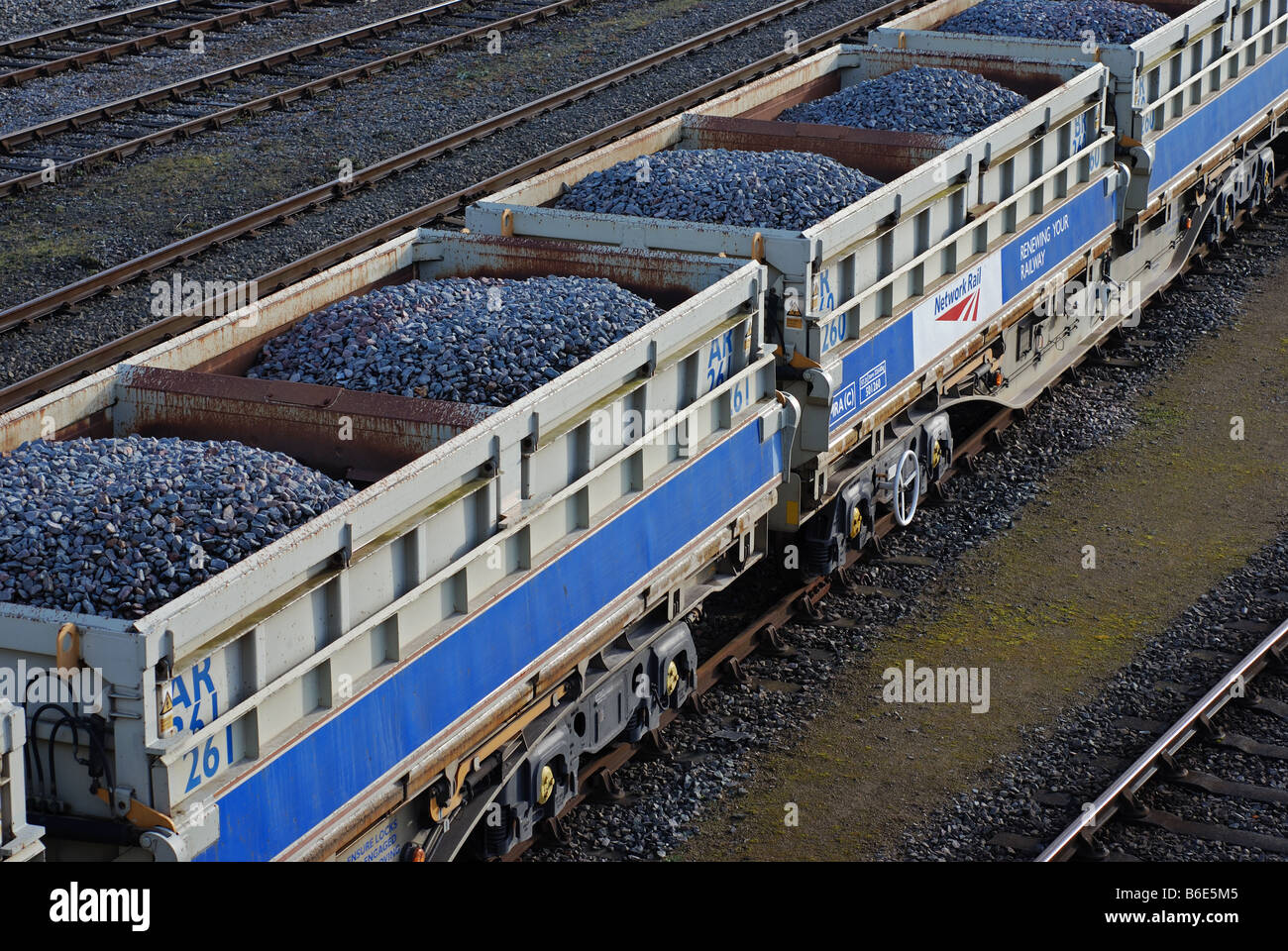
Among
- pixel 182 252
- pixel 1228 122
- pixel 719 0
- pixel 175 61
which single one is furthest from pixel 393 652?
pixel 719 0

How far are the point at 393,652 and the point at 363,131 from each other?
45.1 feet

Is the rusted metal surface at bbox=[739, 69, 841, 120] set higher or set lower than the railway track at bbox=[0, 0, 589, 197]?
higher

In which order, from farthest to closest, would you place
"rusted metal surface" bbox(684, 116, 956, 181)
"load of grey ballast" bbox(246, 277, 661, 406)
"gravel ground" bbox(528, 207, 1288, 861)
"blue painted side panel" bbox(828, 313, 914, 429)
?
"rusted metal surface" bbox(684, 116, 956, 181), "blue painted side panel" bbox(828, 313, 914, 429), "gravel ground" bbox(528, 207, 1288, 861), "load of grey ballast" bbox(246, 277, 661, 406)

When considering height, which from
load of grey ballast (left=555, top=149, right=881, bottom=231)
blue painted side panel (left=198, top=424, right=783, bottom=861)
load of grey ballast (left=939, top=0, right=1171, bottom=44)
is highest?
load of grey ballast (left=939, top=0, right=1171, bottom=44)

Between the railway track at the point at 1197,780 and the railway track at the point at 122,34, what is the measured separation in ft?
52.8

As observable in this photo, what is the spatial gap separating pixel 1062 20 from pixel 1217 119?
1.82m

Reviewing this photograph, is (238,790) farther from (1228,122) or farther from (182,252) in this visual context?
(1228,122)

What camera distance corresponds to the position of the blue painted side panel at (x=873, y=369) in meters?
10.8

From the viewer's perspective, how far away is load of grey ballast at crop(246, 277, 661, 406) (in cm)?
874

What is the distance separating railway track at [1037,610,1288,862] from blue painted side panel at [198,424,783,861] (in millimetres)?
2501

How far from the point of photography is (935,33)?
1586 centimetres

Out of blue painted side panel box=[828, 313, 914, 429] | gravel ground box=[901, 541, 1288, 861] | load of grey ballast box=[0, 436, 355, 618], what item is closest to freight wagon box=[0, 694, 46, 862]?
load of grey ballast box=[0, 436, 355, 618]

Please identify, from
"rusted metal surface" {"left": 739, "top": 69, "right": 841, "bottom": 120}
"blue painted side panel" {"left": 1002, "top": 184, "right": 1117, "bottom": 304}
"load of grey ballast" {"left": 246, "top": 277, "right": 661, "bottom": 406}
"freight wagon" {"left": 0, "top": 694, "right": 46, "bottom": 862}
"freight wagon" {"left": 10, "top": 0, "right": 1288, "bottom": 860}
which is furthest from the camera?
"rusted metal surface" {"left": 739, "top": 69, "right": 841, "bottom": 120}

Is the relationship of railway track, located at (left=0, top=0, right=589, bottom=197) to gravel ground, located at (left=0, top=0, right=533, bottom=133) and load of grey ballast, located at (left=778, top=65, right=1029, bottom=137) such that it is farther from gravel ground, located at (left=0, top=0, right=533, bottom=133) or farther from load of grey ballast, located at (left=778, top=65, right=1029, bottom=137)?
load of grey ballast, located at (left=778, top=65, right=1029, bottom=137)
